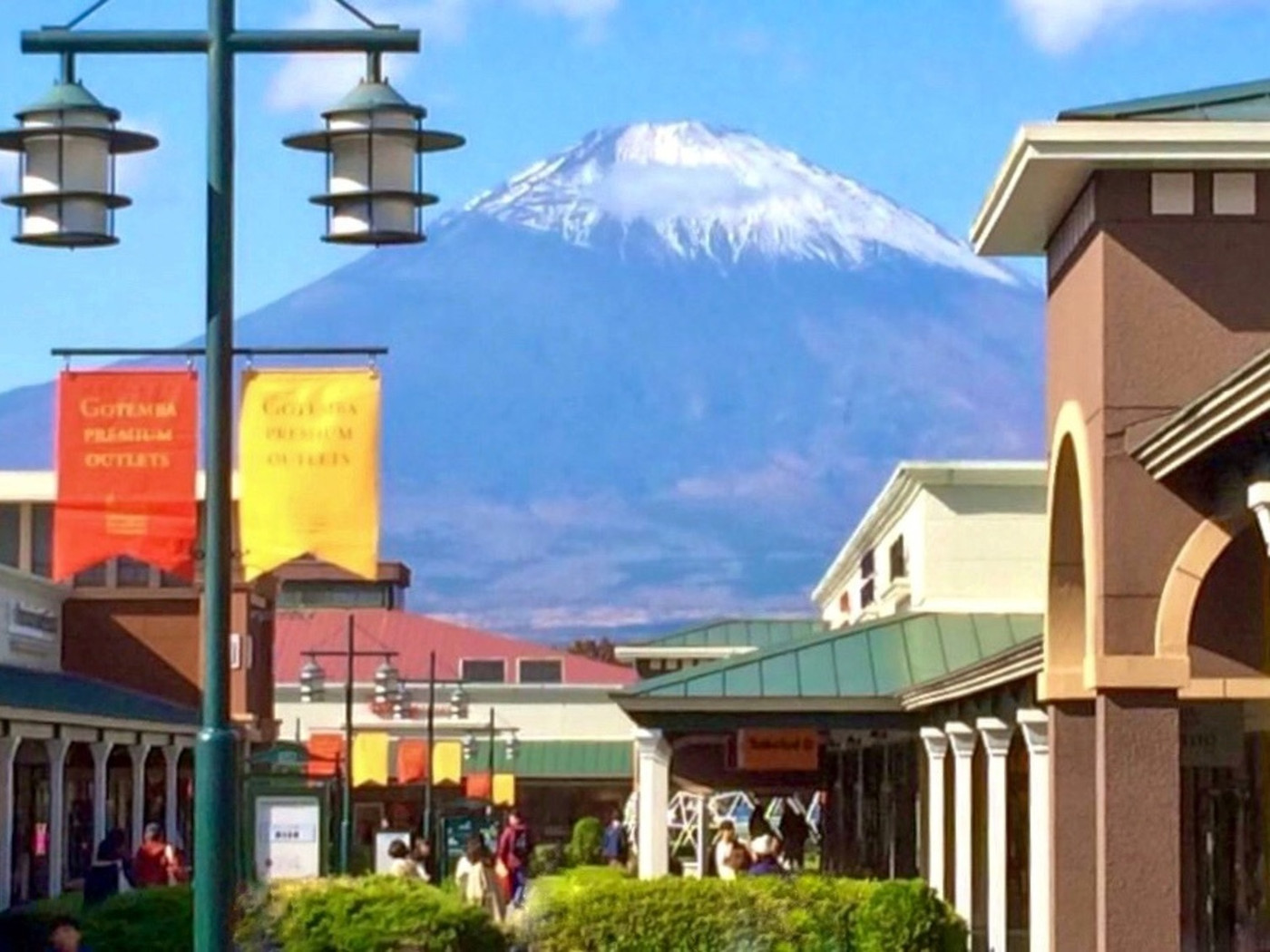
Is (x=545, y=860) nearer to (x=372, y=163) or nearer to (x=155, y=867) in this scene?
(x=155, y=867)

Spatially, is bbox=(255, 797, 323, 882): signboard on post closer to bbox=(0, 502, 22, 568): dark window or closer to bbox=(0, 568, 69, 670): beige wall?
bbox=(0, 568, 69, 670): beige wall

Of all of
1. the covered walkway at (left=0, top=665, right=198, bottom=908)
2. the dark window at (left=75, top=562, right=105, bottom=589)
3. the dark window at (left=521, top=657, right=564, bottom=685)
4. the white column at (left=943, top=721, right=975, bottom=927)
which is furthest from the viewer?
the dark window at (left=521, top=657, right=564, bottom=685)

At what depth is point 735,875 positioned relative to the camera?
2886 cm

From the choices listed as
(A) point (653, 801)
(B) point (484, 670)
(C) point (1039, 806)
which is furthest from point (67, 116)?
(B) point (484, 670)

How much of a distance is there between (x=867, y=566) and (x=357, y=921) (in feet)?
120

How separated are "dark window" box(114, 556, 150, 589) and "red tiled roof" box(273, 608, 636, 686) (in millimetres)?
34959

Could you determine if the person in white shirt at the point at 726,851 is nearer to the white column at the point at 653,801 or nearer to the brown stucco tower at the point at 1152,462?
the white column at the point at 653,801

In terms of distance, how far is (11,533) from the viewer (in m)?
71.2

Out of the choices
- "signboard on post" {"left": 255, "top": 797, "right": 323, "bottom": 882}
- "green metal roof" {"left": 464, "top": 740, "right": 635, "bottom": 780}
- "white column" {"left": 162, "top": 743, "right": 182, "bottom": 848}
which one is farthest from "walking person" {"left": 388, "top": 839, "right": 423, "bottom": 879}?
"green metal roof" {"left": 464, "top": 740, "right": 635, "bottom": 780}

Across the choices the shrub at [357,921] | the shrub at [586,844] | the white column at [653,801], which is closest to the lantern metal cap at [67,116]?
the shrub at [357,921]

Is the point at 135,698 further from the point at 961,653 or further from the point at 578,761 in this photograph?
the point at 578,761

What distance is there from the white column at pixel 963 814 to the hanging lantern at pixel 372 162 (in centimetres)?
2209

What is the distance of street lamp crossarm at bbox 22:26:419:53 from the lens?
1387 centimetres

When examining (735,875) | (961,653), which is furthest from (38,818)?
(735,875)
